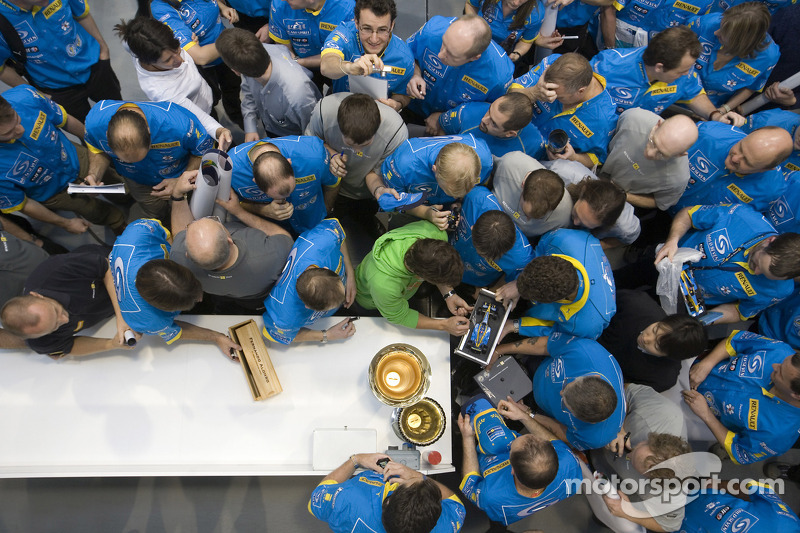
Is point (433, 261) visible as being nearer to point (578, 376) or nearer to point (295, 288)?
point (295, 288)

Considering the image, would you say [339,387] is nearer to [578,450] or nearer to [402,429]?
[402,429]

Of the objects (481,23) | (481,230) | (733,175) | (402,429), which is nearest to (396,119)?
(481,23)

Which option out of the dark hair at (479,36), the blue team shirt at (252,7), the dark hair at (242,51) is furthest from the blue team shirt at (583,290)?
the blue team shirt at (252,7)

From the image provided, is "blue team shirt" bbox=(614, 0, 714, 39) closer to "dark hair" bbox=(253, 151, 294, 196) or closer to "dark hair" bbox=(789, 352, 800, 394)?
"dark hair" bbox=(789, 352, 800, 394)

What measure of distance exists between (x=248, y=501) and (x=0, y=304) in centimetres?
211

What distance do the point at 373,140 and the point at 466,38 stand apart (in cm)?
88

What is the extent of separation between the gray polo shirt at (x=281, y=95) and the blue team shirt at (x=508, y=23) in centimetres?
154

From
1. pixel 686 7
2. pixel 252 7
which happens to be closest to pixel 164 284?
pixel 252 7

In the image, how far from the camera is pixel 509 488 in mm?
2529

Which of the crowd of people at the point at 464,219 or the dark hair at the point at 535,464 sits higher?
the crowd of people at the point at 464,219

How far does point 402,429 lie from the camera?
255 centimetres

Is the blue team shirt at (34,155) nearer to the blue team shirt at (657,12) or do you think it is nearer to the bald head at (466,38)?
the bald head at (466,38)

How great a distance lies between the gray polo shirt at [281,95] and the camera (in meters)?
3.13

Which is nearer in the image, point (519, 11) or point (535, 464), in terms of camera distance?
point (535, 464)
